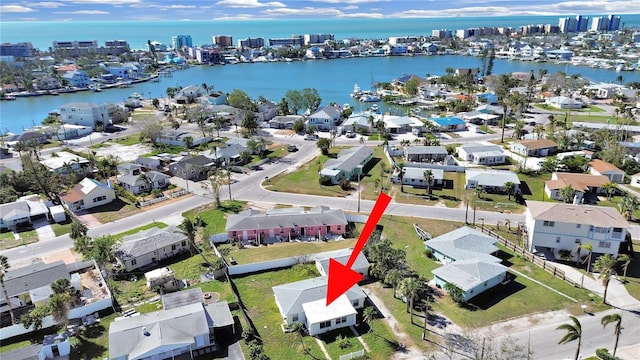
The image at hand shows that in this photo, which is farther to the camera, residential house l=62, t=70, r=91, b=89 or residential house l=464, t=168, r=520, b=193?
residential house l=62, t=70, r=91, b=89

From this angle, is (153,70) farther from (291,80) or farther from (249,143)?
(249,143)

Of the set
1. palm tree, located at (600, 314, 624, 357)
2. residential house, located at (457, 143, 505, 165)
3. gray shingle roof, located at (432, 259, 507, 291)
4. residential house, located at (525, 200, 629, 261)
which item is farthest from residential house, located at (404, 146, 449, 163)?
palm tree, located at (600, 314, 624, 357)

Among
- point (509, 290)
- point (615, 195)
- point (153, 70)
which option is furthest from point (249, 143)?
point (153, 70)

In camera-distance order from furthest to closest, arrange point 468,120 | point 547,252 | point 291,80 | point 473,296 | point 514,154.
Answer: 1. point 291,80
2. point 468,120
3. point 514,154
4. point 547,252
5. point 473,296

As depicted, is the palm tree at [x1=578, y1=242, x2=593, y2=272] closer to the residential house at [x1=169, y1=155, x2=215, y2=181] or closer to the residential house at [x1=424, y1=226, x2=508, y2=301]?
the residential house at [x1=424, y1=226, x2=508, y2=301]

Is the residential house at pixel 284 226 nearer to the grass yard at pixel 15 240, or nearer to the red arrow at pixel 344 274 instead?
the red arrow at pixel 344 274

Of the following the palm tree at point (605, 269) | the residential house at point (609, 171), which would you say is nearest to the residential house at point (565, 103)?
the residential house at point (609, 171)
